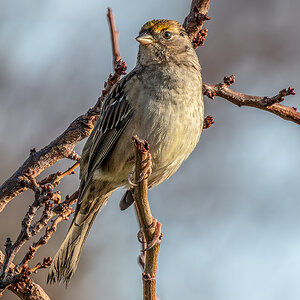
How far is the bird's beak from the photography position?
3973mm

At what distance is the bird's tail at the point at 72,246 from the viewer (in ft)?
12.4

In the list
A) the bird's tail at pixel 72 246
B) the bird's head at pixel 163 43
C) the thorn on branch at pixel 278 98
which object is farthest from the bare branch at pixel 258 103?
the bird's tail at pixel 72 246

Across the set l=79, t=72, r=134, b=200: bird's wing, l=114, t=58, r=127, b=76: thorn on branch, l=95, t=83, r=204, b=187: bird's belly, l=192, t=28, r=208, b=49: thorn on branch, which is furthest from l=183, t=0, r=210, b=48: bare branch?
l=114, t=58, r=127, b=76: thorn on branch

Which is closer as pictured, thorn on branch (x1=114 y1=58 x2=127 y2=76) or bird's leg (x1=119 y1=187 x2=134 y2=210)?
thorn on branch (x1=114 y1=58 x2=127 y2=76)

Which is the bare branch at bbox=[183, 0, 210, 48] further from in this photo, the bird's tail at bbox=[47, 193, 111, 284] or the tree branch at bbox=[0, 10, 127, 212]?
the bird's tail at bbox=[47, 193, 111, 284]

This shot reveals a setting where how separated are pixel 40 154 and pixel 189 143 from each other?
3.02ft

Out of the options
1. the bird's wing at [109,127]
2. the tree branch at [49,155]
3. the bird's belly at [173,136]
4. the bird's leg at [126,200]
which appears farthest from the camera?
the bird's leg at [126,200]

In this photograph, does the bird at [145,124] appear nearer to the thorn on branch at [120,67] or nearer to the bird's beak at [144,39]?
the bird's beak at [144,39]

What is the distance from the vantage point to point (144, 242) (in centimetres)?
302

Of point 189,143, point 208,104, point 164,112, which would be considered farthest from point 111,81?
point 208,104

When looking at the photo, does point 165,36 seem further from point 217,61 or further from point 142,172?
point 217,61

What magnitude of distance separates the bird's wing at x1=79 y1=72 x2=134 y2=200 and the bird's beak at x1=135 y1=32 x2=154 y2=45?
0.24 meters

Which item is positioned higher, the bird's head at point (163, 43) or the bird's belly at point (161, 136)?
the bird's head at point (163, 43)

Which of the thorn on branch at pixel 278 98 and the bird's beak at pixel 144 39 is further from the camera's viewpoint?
the bird's beak at pixel 144 39
